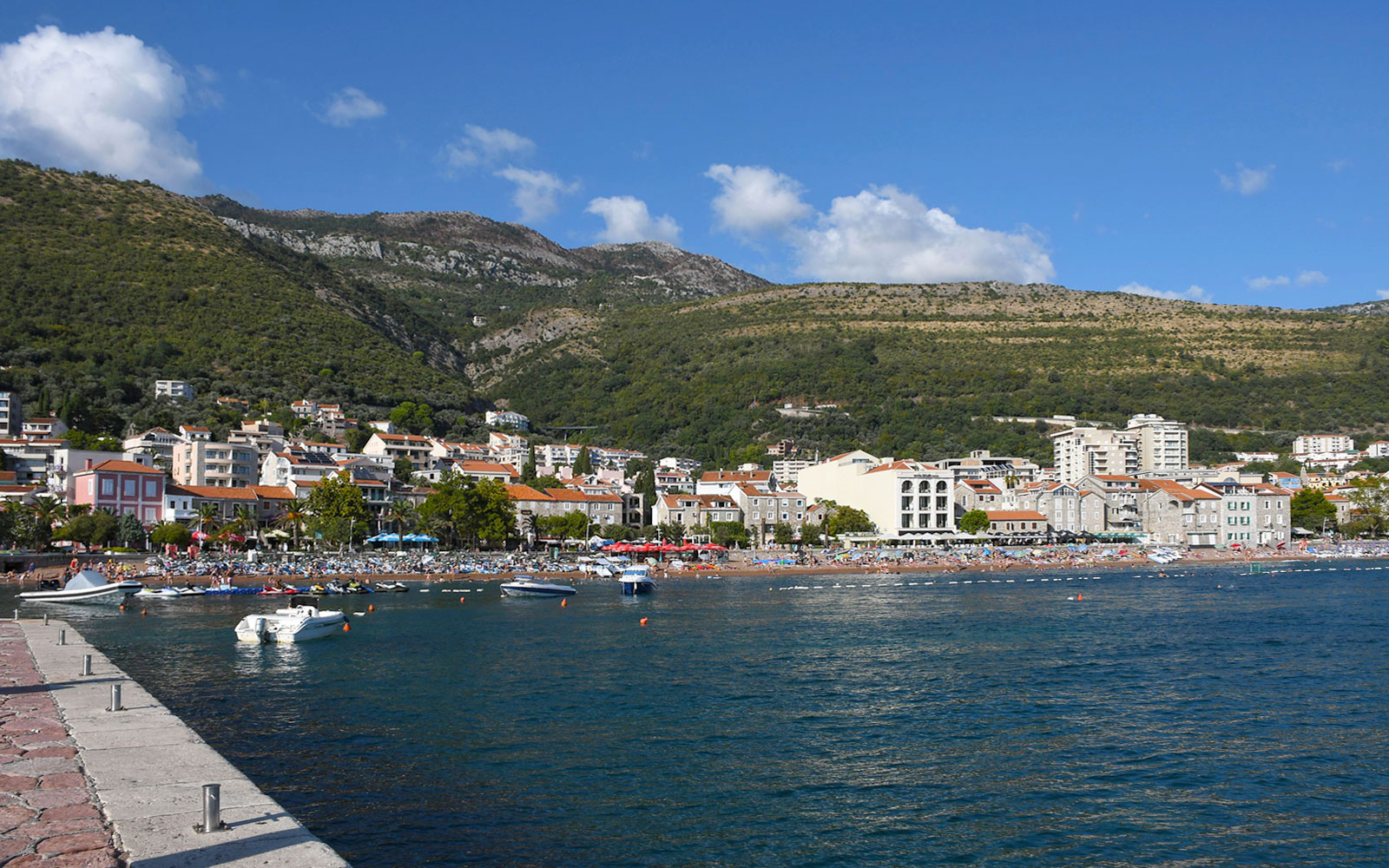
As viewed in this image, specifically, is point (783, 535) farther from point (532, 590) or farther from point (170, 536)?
point (170, 536)

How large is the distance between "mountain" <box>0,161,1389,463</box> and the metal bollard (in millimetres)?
98321

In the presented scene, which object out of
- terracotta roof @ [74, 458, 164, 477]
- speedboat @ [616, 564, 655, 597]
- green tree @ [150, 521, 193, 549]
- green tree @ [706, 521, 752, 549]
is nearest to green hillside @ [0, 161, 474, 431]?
terracotta roof @ [74, 458, 164, 477]

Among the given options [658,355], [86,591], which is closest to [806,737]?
[86,591]

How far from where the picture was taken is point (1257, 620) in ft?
131

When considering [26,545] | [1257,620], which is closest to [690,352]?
[26,545]

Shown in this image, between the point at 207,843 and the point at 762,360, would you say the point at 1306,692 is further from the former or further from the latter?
the point at 762,360

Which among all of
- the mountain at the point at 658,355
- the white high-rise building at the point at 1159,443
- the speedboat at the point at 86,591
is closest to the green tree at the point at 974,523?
the mountain at the point at 658,355

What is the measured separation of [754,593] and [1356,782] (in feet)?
131

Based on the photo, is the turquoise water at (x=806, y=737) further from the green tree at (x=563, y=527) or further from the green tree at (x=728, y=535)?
the green tree at (x=728, y=535)

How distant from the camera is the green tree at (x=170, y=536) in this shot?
67.4 metres

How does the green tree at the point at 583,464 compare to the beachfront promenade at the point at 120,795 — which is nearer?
the beachfront promenade at the point at 120,795

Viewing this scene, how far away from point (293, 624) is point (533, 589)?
776 inches

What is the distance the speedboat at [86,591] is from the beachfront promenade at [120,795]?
30379 millimetres

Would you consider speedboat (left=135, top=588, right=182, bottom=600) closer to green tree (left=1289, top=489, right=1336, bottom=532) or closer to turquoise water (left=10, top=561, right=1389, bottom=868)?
turquoise water (left=10, top=561, right=1389, bottom=868)
